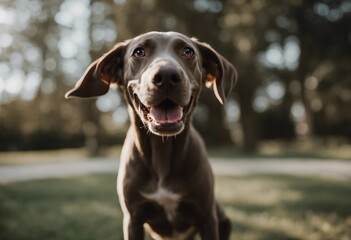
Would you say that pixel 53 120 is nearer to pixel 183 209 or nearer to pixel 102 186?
pixel 102 186

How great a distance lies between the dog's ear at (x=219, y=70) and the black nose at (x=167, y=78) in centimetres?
70

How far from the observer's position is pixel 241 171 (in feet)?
38.1

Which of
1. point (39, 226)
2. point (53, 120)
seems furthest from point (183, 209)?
point (53, 120)

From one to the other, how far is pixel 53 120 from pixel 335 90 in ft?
55.2

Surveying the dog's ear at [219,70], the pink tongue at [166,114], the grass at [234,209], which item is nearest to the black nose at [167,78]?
the pink tongue at [166,114]

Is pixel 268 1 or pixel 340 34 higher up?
pixel 268 1

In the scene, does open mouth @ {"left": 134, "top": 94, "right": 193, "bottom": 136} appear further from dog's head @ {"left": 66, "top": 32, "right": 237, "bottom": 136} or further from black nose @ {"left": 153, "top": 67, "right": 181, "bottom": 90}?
black nose @ {"left": 153, "top": 67, "right": 181, "bottom": 90}

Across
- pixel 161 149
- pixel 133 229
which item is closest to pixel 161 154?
pixel 161 149

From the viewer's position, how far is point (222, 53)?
18.9m

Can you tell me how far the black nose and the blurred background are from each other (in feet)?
44.1

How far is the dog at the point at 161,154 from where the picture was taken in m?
3.24

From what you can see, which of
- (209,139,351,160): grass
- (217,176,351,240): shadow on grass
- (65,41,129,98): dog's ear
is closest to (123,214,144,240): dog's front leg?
(65,41,129,98): dog's ear

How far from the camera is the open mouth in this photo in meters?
2.95

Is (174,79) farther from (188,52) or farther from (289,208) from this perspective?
(289,208)
